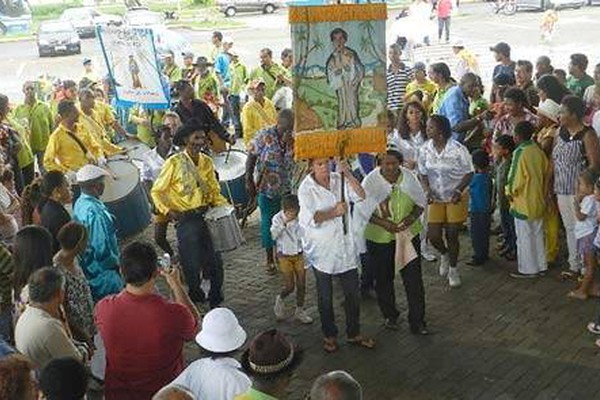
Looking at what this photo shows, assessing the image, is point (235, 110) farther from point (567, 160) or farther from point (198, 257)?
point (567, 160)

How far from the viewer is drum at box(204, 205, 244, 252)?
7.73 m

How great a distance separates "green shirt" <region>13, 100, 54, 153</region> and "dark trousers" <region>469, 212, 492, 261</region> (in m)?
6.91

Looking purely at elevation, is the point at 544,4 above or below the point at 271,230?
below

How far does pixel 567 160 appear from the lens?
8367 mm

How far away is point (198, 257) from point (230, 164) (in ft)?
9.29

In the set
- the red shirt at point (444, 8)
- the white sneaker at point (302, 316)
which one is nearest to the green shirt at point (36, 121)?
the white sneaker at point (302, 316)

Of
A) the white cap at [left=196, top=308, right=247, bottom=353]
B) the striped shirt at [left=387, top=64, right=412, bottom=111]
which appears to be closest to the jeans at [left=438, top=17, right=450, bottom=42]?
the striped shirt at [left=387, top=64, right=412, bottom=111]

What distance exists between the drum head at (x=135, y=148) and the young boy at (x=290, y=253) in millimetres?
3506

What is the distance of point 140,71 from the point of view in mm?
10516

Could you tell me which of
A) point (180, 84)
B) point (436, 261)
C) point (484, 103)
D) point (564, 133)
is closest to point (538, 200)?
point (564, 133)

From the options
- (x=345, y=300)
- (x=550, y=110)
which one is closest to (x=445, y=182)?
(x=550, y=110)

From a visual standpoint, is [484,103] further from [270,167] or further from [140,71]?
[140,71]

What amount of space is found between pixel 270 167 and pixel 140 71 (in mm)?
2679

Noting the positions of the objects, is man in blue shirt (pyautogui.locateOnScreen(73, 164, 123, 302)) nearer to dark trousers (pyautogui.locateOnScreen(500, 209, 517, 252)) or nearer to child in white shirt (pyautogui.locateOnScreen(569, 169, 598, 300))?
child in white shirt (pyautogui.locateOnScreen(569, 169, 598, 300))
